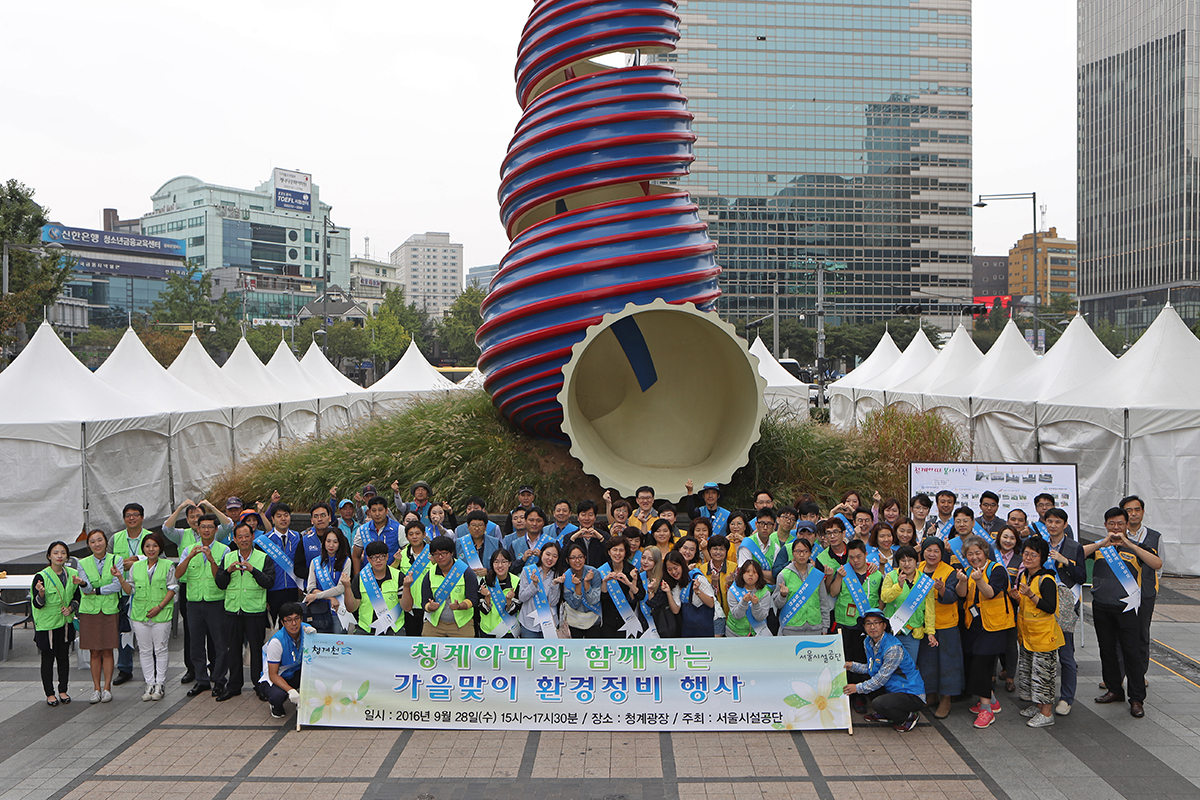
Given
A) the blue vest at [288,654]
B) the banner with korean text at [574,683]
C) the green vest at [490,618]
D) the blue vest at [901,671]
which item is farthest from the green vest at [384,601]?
the blue vest at [901,671]

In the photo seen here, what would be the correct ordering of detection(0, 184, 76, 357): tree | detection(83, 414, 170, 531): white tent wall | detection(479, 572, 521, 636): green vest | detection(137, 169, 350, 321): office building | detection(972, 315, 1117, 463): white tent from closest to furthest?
1. detection(479, 572, 521, 636): green vest
2. detection(83, 414, 170, 531): white tent wall
3. detection(972, 315, 1117, 463): white tent
4. detection(0, 184, 76, 357): tree
5. detection(137, 169, 350, 321): office building

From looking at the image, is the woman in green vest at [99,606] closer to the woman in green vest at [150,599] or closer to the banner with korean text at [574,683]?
the woman in green vest at [150,599]

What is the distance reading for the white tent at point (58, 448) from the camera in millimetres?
12180

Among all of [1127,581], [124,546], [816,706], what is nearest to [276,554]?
[124,546]

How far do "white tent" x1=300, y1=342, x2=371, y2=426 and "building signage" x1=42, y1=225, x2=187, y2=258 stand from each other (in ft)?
221

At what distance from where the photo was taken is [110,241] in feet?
274

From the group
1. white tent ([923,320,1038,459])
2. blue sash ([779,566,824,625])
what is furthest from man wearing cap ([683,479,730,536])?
white tent ([923,320,1038,459])

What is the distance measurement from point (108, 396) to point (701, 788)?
11.5 meters

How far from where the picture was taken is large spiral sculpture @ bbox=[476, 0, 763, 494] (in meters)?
10.9

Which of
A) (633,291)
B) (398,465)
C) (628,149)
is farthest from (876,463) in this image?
(398,465)

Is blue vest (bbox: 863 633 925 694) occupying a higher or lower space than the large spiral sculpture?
lower

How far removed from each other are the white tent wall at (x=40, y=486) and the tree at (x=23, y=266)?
14.4 meters

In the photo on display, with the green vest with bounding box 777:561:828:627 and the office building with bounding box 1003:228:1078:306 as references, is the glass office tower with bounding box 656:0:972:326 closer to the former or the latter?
the office building with bounding box 1003:228:1078:306

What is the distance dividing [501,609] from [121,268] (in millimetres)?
90440
